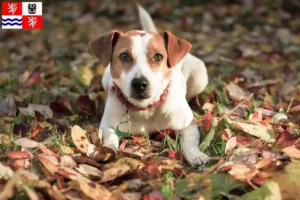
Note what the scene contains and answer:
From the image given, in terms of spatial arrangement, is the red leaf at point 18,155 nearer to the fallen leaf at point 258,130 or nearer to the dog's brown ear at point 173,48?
the dog's brown ear at point 173,48

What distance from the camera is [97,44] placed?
3250 millimetres

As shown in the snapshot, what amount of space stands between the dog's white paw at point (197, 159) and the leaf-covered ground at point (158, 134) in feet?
0.13

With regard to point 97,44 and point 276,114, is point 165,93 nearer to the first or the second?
point 97,44

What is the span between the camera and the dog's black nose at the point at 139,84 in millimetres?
2945

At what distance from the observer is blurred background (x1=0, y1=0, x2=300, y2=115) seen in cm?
441

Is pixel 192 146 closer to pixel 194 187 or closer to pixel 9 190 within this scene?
pixel 194 187

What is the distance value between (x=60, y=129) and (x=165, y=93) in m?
0.75

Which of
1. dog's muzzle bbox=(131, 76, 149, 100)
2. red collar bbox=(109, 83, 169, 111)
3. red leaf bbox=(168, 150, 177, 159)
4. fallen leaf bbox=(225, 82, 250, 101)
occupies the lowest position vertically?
red leaf bbox=(168, 150, 177, 159)

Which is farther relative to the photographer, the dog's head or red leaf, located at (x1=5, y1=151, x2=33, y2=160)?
the dog's head

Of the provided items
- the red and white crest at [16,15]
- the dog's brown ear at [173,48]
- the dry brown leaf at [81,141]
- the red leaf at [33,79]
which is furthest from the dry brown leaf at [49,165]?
the red and white crest at [16,15]

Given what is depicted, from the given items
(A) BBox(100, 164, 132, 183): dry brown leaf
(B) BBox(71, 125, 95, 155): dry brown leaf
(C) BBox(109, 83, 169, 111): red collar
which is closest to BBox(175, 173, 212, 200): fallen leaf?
(A) BBox(100, 164, 132, 183): dry brown leaf

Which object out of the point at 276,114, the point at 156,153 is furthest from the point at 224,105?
the point at 156,153

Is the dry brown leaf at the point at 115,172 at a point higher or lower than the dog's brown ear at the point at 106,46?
lower

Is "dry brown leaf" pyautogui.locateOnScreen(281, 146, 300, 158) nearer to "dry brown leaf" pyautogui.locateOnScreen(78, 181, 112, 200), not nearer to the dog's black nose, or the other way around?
the dog's black nose
